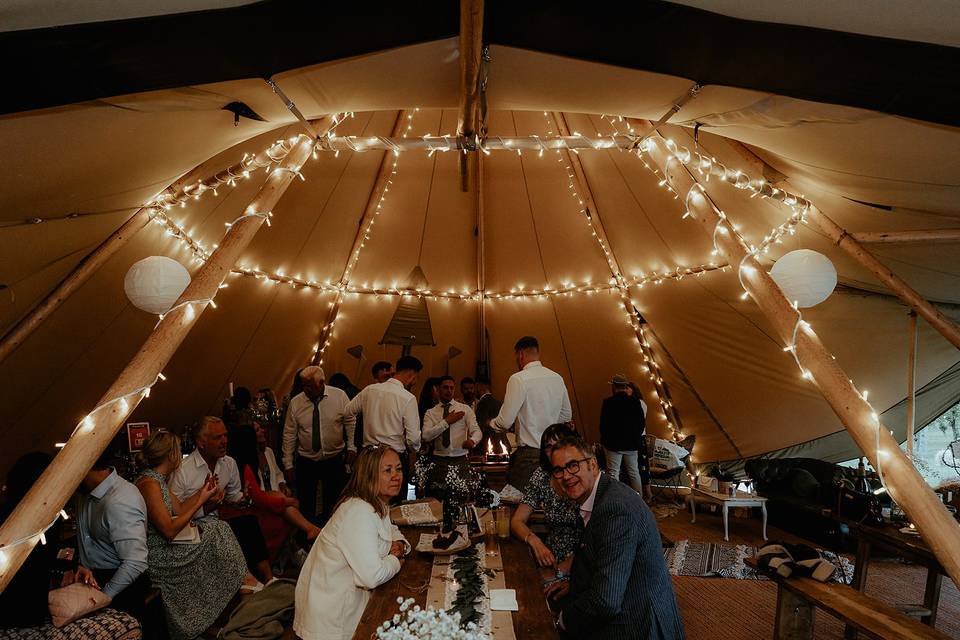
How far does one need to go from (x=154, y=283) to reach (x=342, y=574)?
211cm

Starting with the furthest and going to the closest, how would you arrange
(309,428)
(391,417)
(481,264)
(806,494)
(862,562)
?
(481,264), (806,494), (309,428), (391,417), (862,562)

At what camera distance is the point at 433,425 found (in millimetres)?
4766

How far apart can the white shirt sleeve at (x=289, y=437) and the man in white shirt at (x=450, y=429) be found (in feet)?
3.56

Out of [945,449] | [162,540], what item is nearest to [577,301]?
[945,449]

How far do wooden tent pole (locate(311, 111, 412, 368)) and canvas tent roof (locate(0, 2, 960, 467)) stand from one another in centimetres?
13

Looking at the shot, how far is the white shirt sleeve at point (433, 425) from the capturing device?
4.66m

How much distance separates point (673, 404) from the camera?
715 centimetres

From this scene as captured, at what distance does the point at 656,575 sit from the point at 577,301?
5.37 metres

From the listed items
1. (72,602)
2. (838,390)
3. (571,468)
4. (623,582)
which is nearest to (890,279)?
(838,390)

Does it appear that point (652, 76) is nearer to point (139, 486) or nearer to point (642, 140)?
point (642, 140)

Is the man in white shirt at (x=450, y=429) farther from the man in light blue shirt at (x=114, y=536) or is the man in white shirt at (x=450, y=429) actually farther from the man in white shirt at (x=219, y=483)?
the man in light blue shirt at (x=114, y=536)

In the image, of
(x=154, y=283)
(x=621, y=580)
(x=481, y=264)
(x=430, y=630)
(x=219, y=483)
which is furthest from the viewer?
(x=481, y=264)

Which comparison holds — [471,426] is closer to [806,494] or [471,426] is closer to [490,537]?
[490,537]

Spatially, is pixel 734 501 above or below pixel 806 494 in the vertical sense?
below
